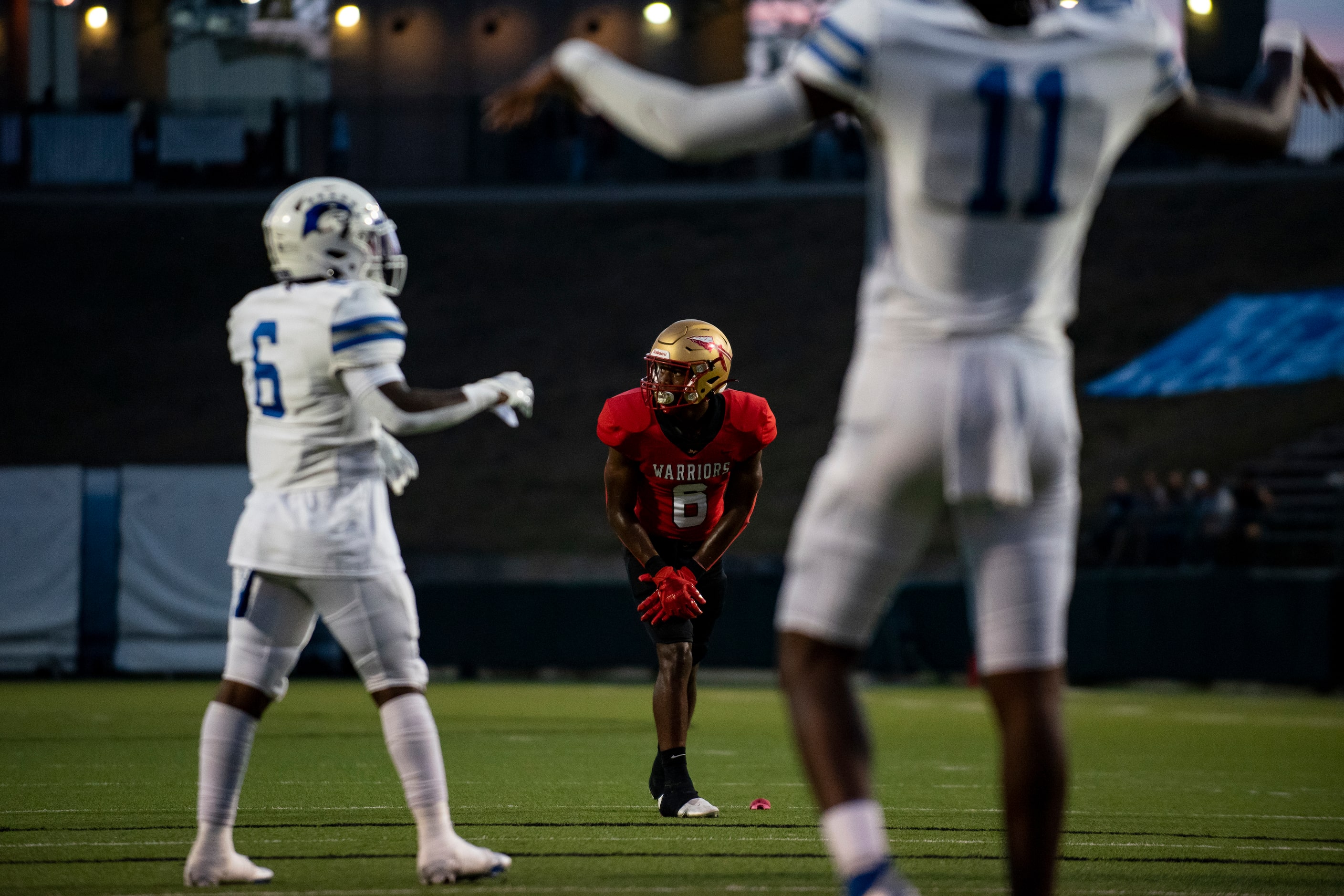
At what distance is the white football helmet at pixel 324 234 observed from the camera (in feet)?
16.9

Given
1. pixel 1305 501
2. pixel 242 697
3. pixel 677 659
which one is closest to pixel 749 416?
pixel 677 659

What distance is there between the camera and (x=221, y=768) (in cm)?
496

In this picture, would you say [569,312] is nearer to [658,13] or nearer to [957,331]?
[658,13]

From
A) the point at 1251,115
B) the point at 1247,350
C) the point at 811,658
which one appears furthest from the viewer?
the point at 1247,350

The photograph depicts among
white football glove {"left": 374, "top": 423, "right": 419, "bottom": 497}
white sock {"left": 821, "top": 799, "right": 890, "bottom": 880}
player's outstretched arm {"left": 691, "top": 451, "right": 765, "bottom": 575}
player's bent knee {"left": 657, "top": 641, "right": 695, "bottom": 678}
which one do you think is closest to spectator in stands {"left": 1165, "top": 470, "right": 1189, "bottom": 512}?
player's outstretched arm {"left": 691, "top": 451, "right": 765, "bottom": 575}

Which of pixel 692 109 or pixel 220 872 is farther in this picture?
pixel 220 872

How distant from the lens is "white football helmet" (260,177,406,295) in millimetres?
5164

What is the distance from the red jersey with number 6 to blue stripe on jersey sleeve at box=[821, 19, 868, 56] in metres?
3.93

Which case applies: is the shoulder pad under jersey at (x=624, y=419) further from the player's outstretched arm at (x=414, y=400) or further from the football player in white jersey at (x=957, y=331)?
the football player in white jersey at (x=957, y=331)

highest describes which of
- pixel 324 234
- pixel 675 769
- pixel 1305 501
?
pixel 324 234

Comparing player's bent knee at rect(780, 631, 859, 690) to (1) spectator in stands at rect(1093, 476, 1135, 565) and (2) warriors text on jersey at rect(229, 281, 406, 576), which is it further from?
(1) spectator in stands at rect(1093, 476, 1135, 565)

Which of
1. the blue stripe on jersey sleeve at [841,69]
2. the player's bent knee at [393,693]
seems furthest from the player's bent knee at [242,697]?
the blue stripe on jersey sleeve at [841,69]

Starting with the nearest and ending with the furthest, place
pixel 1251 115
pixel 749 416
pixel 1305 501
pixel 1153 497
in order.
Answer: pixel 1251 115, pixel 749 416, pixel 1153 497, pixel 1305 501

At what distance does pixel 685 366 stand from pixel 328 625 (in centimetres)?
259
